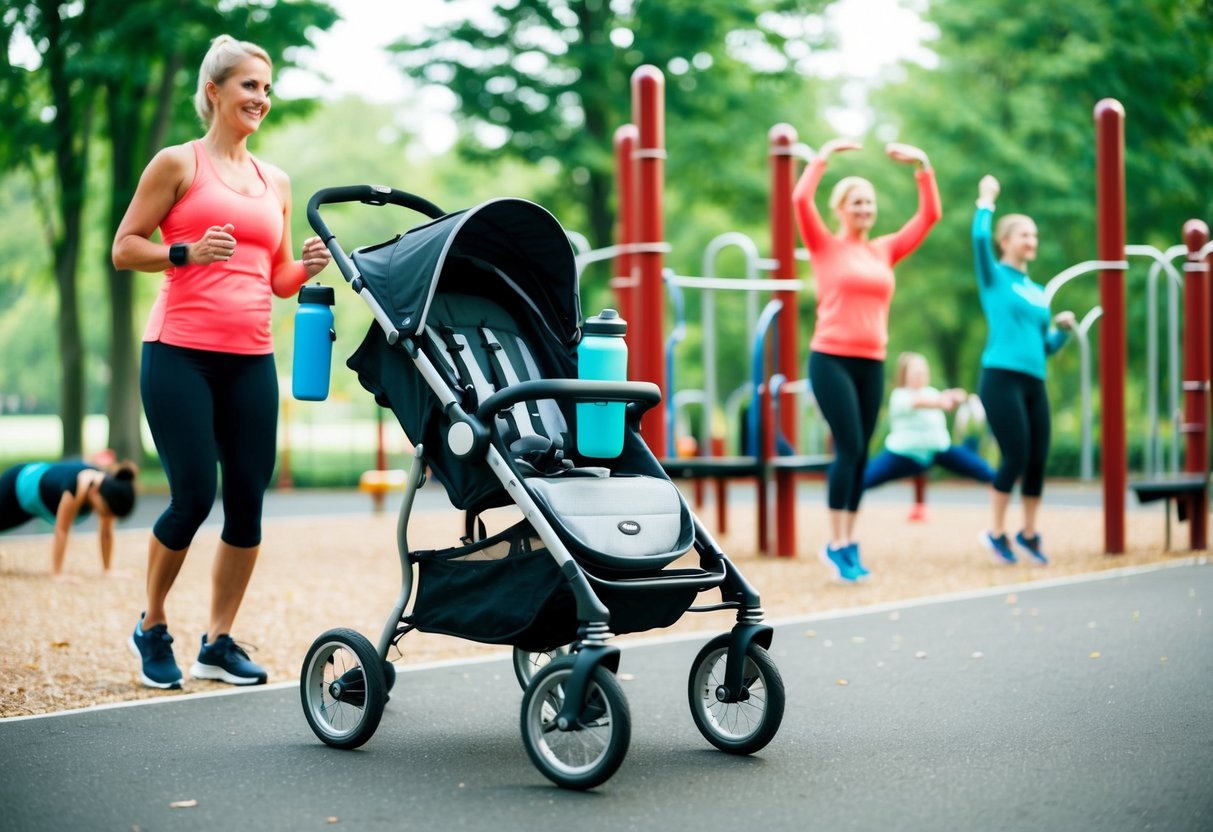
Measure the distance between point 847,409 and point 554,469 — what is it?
4277 mm

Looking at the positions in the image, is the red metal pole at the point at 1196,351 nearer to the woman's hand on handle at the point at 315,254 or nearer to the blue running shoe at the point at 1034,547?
the blue running shoe at the point at 1034,547

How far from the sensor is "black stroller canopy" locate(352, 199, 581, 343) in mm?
4762

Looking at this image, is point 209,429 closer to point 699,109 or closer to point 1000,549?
point 1000,549

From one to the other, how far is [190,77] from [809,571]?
48.7 feet

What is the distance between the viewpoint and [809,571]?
9.69 m

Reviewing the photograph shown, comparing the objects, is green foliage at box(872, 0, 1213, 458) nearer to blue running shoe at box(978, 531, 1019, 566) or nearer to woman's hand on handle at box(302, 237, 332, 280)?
blue running shoe at box(978, 531, 1019, 566)

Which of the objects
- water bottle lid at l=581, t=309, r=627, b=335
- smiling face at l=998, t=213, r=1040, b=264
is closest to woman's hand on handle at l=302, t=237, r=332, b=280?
water bottle lid at l=581, t=309, r=627, b=335

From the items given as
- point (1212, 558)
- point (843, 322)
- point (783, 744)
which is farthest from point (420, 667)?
point (1212, 558)

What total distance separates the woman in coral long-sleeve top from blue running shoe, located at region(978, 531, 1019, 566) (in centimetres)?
124

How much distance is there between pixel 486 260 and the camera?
206 inches

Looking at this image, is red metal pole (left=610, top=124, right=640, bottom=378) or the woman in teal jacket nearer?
the woman in teal jacket

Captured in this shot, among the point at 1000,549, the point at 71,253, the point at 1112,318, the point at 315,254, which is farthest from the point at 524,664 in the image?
the point at 71,253

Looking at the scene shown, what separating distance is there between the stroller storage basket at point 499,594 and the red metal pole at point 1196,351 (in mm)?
8284

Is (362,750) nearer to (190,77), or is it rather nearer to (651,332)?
(651,332)
